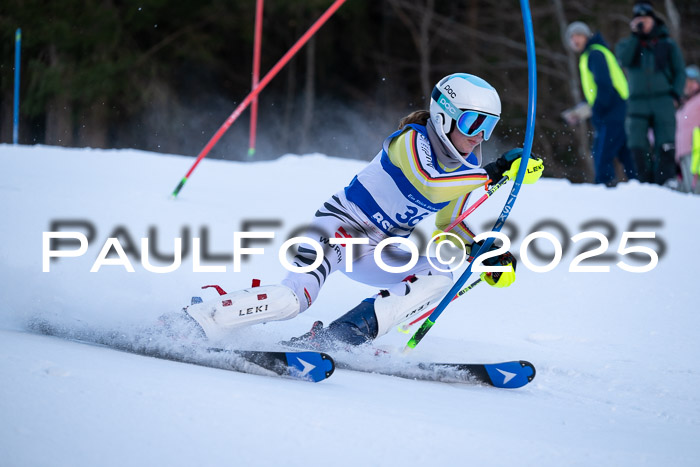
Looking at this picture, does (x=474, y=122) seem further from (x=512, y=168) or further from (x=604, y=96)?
(x=604, y=96)

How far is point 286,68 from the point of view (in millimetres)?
18484

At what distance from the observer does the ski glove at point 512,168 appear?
347 cm

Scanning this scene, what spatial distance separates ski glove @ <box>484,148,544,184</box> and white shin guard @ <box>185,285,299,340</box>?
1060mm

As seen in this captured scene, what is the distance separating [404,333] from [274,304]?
1.36 m

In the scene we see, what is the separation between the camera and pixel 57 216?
219 inches

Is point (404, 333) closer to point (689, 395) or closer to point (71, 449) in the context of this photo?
point (689, 395)

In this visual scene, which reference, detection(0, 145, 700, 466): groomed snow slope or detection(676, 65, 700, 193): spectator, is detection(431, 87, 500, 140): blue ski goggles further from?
detection(676, 65, 700, 193): spectator

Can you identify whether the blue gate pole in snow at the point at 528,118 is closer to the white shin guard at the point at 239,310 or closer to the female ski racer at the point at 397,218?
the female ski racer at the point at 397,218

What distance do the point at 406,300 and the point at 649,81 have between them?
4.93m

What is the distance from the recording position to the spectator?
8.50 m

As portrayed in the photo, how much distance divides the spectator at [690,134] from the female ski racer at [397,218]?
18.7 feet

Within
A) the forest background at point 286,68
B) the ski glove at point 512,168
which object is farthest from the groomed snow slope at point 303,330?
the forest background at point 286,68

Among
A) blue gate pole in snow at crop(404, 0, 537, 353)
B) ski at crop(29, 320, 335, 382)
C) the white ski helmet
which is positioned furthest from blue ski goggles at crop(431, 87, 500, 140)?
ski at crop(29, 320, 335, 382)

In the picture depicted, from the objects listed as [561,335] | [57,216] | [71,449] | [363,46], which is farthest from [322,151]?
[71,449]
